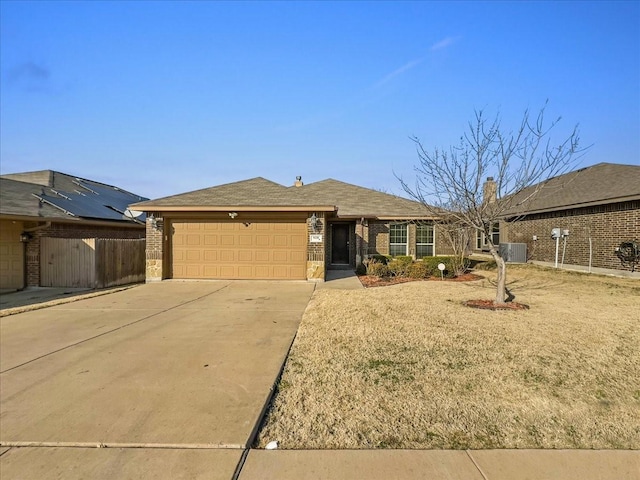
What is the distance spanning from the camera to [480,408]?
3564mm

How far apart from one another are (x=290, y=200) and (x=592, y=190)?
12730 mm

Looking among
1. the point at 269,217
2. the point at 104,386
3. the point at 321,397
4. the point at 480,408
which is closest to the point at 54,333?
the point at 104,386

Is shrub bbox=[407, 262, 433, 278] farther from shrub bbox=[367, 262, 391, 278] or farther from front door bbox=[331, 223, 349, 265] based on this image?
front door bbox=[331, 223, 349, 265]

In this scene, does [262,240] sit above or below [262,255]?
above

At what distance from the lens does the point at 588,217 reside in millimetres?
15672

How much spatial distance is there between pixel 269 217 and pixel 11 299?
7.82 meters

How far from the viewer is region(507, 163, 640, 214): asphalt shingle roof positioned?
13961 mm

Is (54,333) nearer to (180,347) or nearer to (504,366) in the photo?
(180,347)

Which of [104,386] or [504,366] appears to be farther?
[504,366]

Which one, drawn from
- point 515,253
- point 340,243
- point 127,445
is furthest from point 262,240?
point 515,253

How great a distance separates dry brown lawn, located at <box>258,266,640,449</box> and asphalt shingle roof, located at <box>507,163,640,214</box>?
25.0 ft

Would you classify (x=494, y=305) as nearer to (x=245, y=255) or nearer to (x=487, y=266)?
(x=245, y=255)

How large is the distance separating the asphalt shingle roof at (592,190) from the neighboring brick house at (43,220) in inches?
635

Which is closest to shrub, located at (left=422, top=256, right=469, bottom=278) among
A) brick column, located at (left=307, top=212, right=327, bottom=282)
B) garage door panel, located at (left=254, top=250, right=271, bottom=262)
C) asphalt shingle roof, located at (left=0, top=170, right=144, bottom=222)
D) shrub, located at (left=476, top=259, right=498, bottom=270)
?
shrub, located at (left=476, top=259, right=498, bottom=270)
